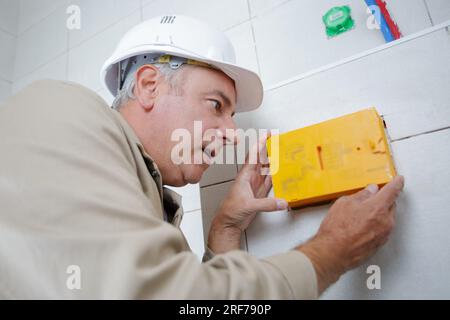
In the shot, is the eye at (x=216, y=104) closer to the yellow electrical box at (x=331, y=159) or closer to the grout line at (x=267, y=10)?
the yellow electrical box at (x=331, y=159)

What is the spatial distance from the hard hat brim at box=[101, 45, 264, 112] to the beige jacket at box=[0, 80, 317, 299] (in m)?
0.38

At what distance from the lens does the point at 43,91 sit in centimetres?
58

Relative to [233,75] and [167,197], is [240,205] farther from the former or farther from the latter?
[233,75]

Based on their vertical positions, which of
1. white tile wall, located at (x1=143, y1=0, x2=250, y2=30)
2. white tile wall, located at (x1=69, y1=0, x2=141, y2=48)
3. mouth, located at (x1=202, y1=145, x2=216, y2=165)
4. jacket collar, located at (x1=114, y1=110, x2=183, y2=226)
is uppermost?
white tile wall, located at (x1=69, y1=0, x2=141, y2=48)

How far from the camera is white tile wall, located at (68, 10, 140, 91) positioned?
1.56m

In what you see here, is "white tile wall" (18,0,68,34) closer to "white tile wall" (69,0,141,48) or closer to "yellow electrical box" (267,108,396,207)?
"white tile wall" (69,0,141,48)

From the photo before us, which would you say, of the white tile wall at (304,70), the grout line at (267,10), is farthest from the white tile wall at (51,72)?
the grout line at (267,10)

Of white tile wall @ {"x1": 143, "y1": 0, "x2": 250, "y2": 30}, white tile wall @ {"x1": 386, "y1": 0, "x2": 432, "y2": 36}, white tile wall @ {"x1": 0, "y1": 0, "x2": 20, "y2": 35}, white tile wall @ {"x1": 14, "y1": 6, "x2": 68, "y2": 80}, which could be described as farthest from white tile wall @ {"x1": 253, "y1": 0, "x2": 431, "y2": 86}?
white tile wall @ {"x1": 0, "y1": 0, "x2": 20, "y2": 35}

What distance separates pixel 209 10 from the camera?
51.7 inches

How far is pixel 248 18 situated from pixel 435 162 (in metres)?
0.81

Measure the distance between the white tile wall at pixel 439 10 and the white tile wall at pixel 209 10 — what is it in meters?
0.58

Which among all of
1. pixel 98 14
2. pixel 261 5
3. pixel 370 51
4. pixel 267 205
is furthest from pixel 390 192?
pixel 98 14
